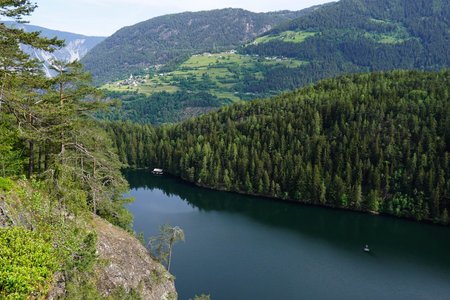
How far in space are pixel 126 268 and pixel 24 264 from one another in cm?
2219

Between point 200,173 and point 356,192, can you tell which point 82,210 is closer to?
point 356,192

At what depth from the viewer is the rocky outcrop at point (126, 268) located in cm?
4159

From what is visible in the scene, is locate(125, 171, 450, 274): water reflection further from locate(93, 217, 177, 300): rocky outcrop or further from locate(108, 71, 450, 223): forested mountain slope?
locate(93, 217, 177, 300): rocky outcrop

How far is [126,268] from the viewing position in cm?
4556

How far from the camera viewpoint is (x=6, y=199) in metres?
33.6

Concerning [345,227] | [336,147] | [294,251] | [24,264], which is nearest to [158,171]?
[336,147]

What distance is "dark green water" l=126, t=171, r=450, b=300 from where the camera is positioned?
69.7 m

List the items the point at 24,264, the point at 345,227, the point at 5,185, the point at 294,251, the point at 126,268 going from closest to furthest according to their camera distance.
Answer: the point at 24,264, the point at 5,185, the point at 126,268, the point at 294,251, the point at 345,227

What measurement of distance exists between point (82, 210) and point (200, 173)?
331ft

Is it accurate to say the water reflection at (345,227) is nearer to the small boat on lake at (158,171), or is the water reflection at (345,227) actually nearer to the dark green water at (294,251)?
the dark green water at (294,251)

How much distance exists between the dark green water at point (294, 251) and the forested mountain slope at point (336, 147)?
672cm

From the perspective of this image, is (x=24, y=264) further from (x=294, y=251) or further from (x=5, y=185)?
(x=294, y=251)

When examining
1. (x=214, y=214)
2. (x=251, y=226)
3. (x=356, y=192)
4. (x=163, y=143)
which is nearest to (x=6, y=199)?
(x=251, y=226)

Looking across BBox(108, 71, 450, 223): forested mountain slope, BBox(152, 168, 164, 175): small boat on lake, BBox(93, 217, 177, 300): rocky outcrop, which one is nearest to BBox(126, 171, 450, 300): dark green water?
BBox(108, 71, 450, 223): forested mountain slope
